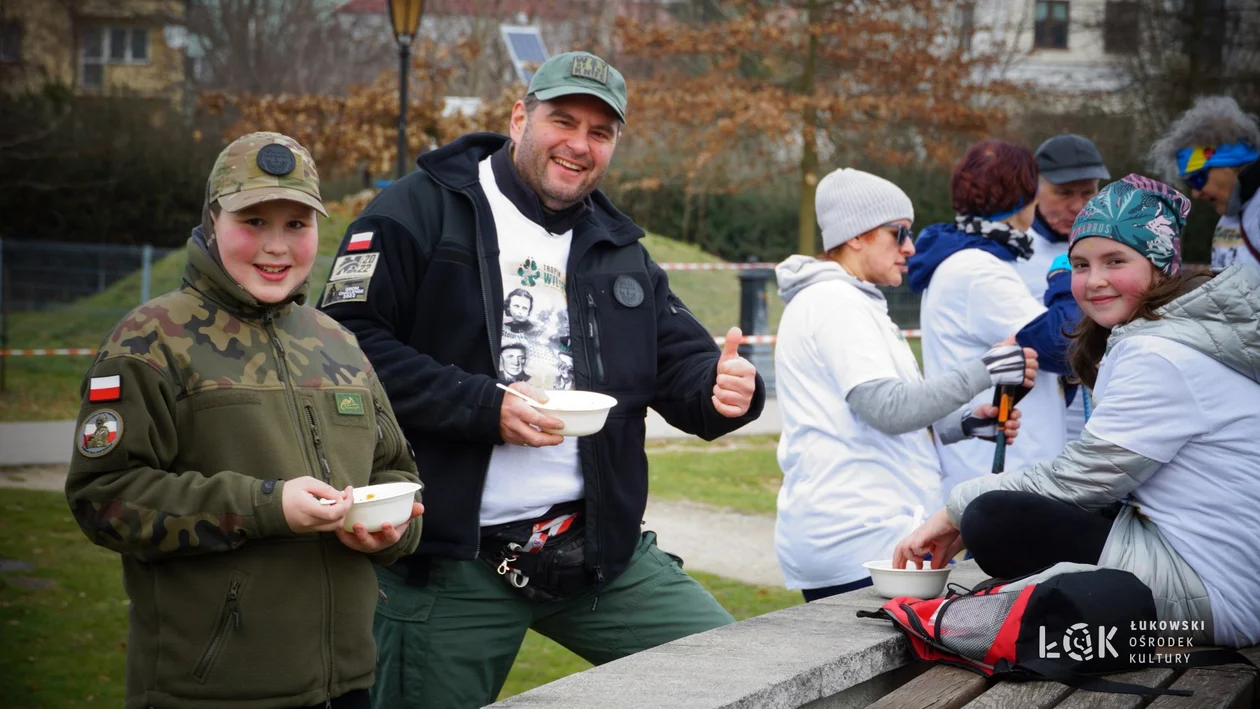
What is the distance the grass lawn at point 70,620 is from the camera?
240 inches

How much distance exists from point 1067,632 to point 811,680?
649mm

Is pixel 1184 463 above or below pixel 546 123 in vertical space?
below

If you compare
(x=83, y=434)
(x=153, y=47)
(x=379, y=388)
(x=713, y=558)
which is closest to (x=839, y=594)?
(x=379, y=388)

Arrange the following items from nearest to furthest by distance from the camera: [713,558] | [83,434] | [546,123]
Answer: [83,434], [546,123], [713,558]

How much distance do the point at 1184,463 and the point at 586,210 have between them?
1878 mm

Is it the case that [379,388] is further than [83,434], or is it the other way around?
[379,388]

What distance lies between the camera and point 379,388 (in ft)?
10.6

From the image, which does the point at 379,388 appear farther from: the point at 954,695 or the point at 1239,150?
the point at 1239,150

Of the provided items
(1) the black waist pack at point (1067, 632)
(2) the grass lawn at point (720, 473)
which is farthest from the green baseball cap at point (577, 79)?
(2) the grass lawn at point (720, 473)

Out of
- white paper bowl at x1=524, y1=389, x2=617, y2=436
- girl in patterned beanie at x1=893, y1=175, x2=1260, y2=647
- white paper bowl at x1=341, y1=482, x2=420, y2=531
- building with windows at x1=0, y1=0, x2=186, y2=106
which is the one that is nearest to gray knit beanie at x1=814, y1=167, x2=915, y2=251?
girl in patterned beanie at x1=893, y1=175, x2=1260, y2=647

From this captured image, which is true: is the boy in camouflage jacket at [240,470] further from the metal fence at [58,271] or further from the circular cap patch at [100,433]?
the metal fence at [58,271]

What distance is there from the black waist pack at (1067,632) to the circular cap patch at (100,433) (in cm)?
204

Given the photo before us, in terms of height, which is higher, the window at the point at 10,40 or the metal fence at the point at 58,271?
the window at the point at 10,40

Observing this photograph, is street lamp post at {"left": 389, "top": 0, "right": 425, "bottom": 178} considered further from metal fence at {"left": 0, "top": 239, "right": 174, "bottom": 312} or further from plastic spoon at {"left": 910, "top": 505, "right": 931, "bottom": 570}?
plastic spoon at {"left": 910, "top": 505, "right": 931, "bottom": 570}
